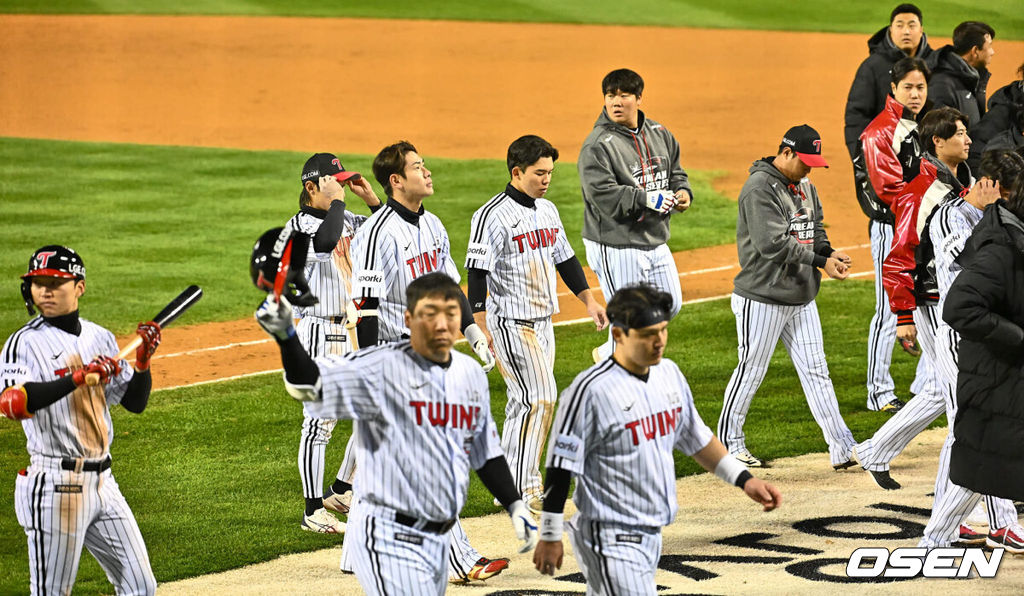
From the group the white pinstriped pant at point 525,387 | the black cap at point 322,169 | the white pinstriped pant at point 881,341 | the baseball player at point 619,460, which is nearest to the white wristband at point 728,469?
the baseball player at point 619,460

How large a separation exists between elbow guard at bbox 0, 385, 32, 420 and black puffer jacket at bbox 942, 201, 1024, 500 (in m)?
3.74

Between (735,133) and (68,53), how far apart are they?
14.5m

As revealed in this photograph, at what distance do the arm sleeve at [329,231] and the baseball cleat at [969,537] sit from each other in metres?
3.41

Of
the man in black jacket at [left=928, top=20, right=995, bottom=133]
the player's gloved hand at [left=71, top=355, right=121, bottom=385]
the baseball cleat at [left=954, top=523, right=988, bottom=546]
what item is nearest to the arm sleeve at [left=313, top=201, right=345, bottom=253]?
the player's gloved hand at [left=71, top=355, right=121, bottom=385]

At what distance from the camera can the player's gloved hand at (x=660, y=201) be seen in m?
8.48

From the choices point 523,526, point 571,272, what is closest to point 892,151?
point 571,272

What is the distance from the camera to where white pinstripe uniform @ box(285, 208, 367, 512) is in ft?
23.9

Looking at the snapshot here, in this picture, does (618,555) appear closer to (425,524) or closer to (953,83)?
(425,524)

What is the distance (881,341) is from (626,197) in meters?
2.28

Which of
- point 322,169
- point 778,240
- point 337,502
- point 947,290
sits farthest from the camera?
point 778,240

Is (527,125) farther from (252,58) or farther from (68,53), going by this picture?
(68,53)

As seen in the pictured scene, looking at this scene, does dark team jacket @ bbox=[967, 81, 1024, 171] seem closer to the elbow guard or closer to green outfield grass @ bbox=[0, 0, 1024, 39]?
the elbow guard

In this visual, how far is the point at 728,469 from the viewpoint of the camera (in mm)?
5156

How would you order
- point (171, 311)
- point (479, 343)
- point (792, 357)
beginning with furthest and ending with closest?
point (792, 357) → point (479, 343) → point (171, 311)
